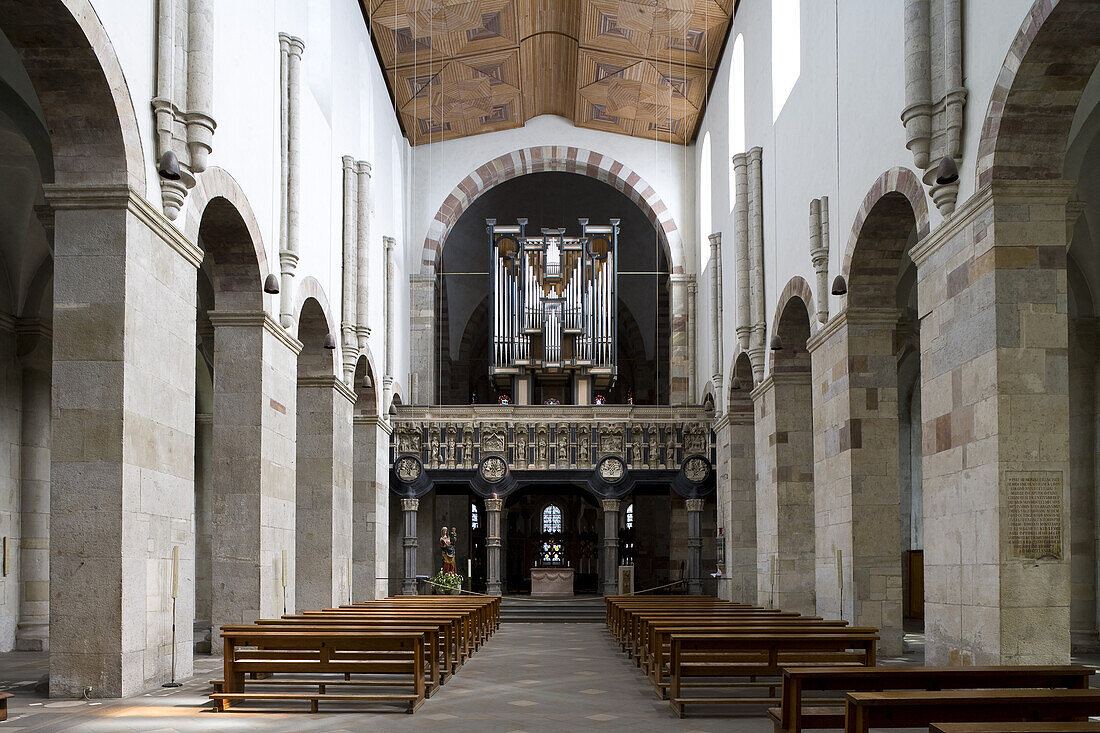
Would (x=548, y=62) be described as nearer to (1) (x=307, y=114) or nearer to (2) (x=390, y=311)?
(2) (x=390, y=311)

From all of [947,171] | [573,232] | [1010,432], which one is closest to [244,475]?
[947,171]

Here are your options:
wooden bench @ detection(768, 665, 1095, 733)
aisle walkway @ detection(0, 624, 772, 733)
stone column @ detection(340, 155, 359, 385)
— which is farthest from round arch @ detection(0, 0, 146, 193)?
stone column @ detection(340, 155, 359, 385)

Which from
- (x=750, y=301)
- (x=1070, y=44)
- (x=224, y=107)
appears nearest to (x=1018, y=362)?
(x=1070, y=44)

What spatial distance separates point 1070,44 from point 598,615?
57.6ft

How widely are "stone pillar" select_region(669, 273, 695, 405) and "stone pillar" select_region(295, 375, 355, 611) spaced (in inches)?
438

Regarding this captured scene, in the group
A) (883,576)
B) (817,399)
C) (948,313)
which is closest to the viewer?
(948,313)

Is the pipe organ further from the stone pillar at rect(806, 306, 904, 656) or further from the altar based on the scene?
the stone pillar at rect(806, 306, 904, 656)

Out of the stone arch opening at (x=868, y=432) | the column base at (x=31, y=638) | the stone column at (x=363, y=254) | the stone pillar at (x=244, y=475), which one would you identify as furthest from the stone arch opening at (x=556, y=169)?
the stone arch opening at (x=868, y=432)

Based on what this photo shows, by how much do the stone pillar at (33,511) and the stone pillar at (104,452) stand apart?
638cm

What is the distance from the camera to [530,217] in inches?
1464

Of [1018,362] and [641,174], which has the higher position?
[641,174]

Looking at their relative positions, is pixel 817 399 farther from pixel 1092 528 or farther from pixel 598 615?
pixel 598 615

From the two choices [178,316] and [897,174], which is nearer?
[178,316]

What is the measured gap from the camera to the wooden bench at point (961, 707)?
5418mm
